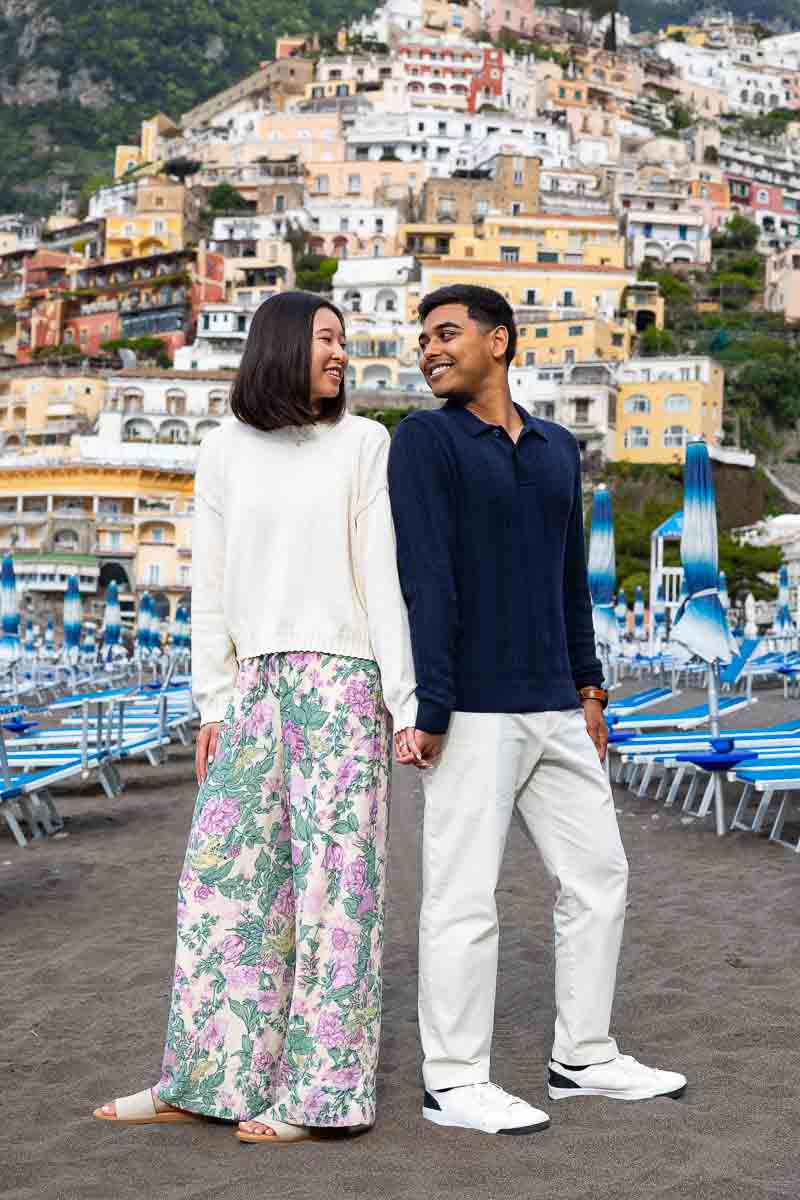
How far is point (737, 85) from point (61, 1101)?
441 ft

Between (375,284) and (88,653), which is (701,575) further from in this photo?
(375,284)

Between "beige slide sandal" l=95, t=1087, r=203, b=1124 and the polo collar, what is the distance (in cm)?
179

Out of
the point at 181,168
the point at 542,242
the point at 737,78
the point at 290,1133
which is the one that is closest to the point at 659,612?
the point at 290,1133

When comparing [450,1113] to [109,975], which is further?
[109,975]

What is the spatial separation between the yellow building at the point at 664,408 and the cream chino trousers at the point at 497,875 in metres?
64.6

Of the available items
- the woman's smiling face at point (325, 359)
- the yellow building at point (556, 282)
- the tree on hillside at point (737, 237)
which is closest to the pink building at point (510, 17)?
the tree on hillside at point (737, 237)

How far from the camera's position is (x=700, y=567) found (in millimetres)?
10547

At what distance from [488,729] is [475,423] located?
0.77 metres

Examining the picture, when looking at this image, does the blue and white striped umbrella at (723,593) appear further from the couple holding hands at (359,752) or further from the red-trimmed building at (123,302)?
the red-trimmed building at (123,302)

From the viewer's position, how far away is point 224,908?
385 centimetres

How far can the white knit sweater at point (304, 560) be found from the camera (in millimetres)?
3866

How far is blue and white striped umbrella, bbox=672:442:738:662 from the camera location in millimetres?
10414

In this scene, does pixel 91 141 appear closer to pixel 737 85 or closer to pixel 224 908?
pixel 737 85

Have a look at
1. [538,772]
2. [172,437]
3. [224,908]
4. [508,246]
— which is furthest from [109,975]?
[508,246]
